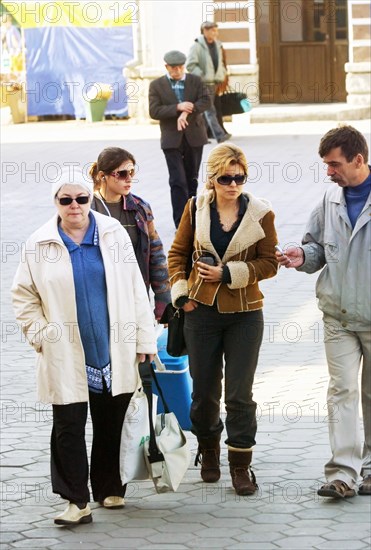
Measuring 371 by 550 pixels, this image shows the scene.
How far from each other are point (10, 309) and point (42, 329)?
4958 mm

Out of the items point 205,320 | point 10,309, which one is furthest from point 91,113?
point 205,320

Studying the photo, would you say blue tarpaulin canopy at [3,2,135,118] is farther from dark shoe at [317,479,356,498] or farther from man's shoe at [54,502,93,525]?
man's shoe at [54,502,93,525]

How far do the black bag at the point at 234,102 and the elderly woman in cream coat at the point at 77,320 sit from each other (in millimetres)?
14476

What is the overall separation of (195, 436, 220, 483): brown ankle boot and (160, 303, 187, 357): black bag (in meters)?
0.45

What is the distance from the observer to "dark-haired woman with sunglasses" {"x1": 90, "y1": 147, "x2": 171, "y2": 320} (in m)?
6.72

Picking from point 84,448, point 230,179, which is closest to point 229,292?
point 230,179

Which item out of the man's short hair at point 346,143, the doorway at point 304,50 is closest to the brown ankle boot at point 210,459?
the man's short hair at point 346,143

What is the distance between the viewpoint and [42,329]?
6.02 metres

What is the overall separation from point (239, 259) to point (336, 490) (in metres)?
1.16

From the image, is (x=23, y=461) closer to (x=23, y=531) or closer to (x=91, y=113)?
(x=23, y=531)

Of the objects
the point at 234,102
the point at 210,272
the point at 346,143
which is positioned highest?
the point at 346,143

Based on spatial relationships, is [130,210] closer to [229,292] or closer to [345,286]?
[229,292]

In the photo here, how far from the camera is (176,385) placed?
6.78 meters

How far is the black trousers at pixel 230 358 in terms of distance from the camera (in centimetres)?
644
